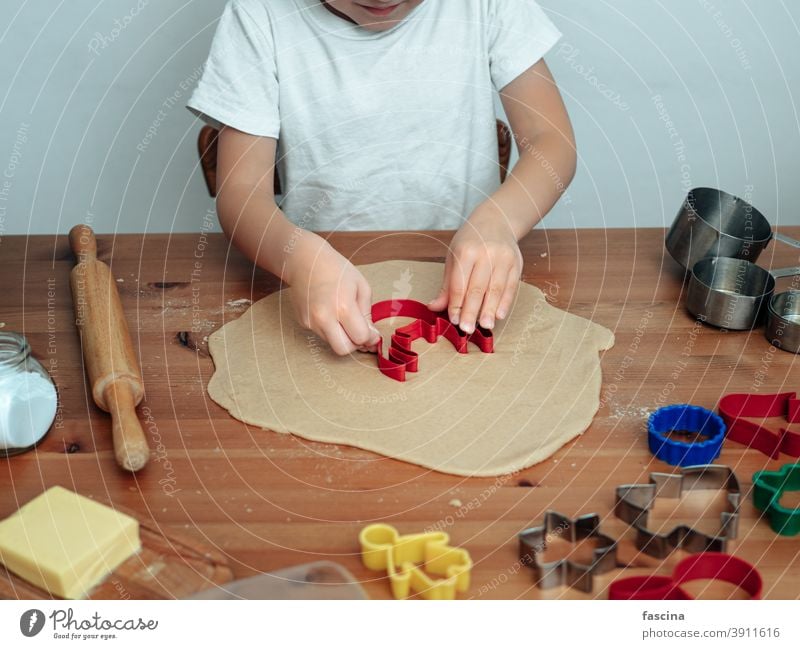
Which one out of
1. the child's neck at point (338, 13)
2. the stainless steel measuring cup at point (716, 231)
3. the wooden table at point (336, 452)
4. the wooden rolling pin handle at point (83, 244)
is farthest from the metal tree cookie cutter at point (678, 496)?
the child's neck at point (338, 13)

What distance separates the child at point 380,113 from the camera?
1084 millimetres

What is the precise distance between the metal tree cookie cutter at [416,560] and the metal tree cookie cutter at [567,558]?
5cm

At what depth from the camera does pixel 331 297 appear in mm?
817

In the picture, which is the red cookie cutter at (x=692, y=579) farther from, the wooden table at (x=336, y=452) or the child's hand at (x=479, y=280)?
the child's hand at (x=479, y=280)

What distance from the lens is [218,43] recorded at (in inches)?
44.3

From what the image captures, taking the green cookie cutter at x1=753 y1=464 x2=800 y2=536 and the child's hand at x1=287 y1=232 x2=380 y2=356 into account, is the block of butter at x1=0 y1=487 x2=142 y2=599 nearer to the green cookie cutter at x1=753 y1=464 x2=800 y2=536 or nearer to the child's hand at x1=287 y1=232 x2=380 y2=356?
the child's hand at x1=287 y1=232 x2=380 y2=356

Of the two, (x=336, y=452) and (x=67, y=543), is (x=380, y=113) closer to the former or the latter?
(x=336, y=452)

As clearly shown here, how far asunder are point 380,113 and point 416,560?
2.52 feet

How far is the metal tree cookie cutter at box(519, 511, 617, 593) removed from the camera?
588mm

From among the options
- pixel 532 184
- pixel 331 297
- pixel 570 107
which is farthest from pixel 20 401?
pixel 570 107

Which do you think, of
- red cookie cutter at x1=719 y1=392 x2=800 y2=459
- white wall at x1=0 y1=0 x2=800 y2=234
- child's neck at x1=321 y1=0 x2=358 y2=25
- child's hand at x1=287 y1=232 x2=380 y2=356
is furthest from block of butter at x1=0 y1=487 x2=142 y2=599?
white wall at x1=0 y1=0 x2=800 y2=234

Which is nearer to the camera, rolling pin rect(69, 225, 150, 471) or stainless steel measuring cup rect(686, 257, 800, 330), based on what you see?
rolling pin rect(69, 225, 150, 471)

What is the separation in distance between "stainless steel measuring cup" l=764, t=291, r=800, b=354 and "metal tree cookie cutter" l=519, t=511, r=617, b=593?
0.34 meters
